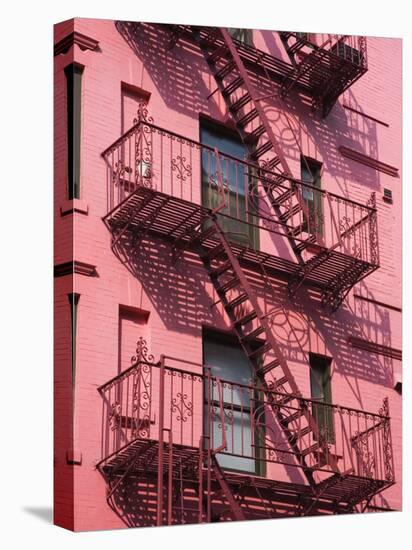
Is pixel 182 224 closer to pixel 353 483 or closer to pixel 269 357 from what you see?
pixel 269 357

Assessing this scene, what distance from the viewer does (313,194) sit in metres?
15.5

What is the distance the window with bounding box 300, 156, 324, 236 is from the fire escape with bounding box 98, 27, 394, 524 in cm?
3

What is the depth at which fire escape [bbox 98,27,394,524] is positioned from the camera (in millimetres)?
13141

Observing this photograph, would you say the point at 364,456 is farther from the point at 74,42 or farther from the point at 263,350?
the point at 74,42

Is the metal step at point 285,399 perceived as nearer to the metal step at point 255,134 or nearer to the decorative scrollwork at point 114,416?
the decorative scrollwork at point 114,416

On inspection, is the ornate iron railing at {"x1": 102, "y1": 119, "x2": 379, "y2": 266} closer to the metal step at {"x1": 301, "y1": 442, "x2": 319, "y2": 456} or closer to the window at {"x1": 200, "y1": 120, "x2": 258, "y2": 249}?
the window at {"x1": 200, "y1": 120, "x2": 258, "y2": 249}

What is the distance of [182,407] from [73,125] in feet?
10.1

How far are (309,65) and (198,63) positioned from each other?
5.26 ft

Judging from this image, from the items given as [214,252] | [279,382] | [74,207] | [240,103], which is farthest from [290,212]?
[74,207]

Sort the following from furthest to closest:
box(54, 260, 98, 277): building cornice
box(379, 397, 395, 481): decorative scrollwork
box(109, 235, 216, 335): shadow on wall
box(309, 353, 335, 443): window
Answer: box(379, 397, 395, 481): decorative scrollwork
box(309, 353, 335, 443): window
box(109, 235, 216, 335): shadow on wall
box(54, 260, 98, 277): building cornice

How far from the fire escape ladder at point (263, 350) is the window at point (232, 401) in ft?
0.56

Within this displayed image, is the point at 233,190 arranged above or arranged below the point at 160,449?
above

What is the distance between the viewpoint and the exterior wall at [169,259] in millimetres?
12789

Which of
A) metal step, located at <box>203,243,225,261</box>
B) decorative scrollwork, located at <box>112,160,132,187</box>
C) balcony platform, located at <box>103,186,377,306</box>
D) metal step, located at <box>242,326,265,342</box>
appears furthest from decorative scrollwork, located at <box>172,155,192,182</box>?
metal step, located at <box>242,326,265,342</box>
